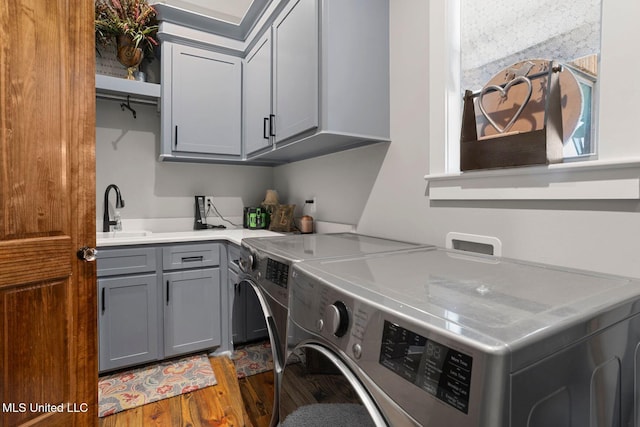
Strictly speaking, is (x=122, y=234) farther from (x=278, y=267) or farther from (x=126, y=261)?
(x=278, y=267)

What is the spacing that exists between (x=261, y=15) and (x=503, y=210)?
1962mm

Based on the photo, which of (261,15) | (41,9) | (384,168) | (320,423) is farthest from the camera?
(261,15)

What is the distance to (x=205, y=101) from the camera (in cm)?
251

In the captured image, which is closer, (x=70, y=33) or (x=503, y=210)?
(x=503, y=210)

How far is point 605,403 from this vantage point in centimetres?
63

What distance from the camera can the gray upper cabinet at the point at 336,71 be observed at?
1521 mm

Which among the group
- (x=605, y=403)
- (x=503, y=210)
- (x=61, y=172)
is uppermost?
(x=61, y=172)

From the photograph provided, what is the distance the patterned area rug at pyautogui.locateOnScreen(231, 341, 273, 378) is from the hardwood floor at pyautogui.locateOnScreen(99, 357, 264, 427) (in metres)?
0.27

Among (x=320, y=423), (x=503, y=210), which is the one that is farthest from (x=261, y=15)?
(x=320, y=423)

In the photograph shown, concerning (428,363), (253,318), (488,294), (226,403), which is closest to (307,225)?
(253,318)

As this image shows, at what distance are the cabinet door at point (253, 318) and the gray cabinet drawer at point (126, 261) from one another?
0.99 m

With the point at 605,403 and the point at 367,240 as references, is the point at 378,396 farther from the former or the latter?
the point at 367,240

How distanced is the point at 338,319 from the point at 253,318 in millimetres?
748

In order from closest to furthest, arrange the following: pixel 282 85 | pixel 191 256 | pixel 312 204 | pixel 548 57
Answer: pixel 548 57 < pixel 282 85 < pixel 191 256 < pixel 312 204
